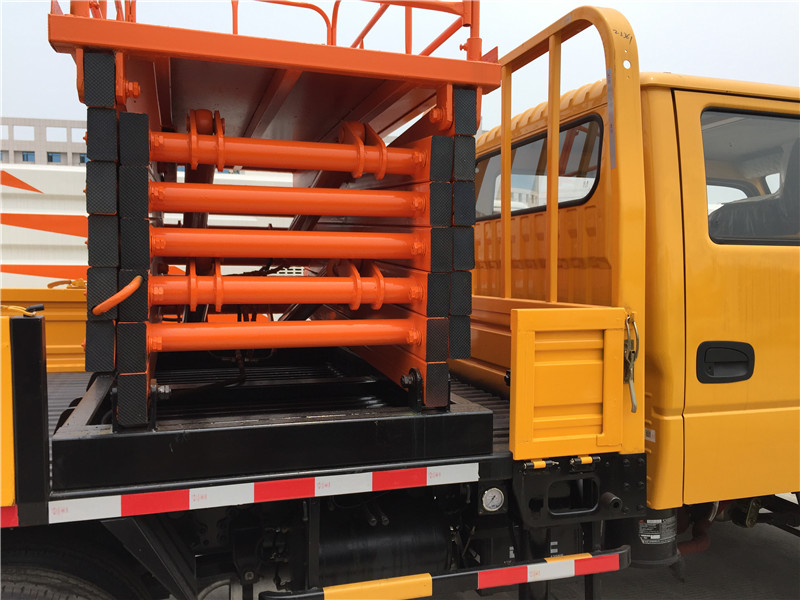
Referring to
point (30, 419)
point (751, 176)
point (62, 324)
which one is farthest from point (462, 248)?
point (62, 324)

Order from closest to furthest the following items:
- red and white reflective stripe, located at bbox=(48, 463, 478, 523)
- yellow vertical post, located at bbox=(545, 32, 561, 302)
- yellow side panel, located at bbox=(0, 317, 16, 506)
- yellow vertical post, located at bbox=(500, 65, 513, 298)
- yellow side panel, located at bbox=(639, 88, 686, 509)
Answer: yellow side panel, located at bbox=(0, 317, 16, 506)
red and white reflective stripe, located at bbox=(48, 463, 478, 523)
yellow side panel, located at bbox=(639, 88, 686, 509)
yellow vertical post, located at bbox=(545, 32, 561, 302)
yellow vertical post, located at bbox=(500, 65, 513, 298)

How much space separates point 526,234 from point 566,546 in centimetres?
152

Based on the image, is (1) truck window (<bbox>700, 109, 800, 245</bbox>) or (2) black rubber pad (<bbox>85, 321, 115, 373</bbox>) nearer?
(2) black rubber pad (<bbox>85, 321, 115, 373</bbox>)

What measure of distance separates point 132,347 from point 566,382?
4.89 ft

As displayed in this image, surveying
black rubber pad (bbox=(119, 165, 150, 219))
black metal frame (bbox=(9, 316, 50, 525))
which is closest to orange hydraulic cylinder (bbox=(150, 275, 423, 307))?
black rubber pad (bbox=(119, 165, 150, 219))

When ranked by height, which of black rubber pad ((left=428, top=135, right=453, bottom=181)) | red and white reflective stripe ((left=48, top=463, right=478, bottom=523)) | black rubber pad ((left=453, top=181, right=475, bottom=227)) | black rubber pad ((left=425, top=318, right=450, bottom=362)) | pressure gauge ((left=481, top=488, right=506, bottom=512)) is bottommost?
pressure gauge ((left=481, top=488, right=506, bottom=512))

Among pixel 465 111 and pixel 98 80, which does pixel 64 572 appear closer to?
pixel 98 80

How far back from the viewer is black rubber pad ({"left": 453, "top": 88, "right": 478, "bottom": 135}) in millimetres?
2180

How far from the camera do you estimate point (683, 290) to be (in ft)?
8.33

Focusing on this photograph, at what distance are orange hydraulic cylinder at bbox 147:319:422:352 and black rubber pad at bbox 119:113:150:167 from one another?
0.52 meters

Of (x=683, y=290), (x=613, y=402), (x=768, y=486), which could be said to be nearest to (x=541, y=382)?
(x=613, y=402)

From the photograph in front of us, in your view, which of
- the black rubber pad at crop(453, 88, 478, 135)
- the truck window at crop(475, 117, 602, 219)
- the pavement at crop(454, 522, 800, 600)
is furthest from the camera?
the pavement at crop(454, 522, 800, 600)

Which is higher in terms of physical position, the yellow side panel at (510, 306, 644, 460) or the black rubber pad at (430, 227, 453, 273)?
the black rubber pad at (430, 227, 453, 273)

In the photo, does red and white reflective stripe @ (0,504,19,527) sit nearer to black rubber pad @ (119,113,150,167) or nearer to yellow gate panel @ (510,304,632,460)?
black rubber pad @ (119,113,150,167)
